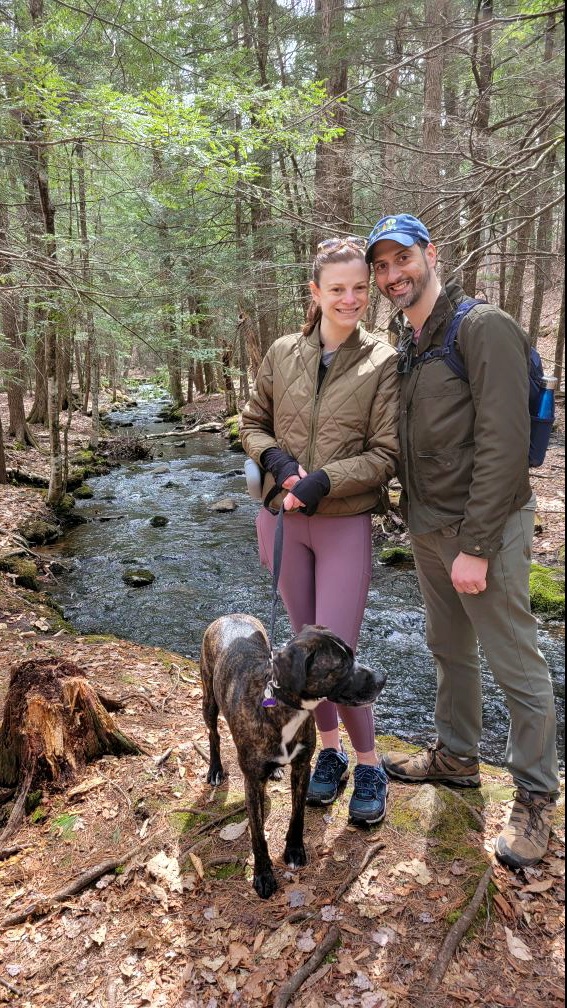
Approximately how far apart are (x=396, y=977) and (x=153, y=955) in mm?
951

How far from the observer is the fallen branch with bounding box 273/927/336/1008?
198cm

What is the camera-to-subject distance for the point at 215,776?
3158 millimetres

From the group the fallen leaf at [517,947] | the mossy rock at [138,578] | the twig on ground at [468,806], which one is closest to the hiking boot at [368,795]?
the twig on ground at [468,806]

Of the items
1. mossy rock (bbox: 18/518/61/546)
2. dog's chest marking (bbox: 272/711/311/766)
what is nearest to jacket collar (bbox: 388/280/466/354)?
dog's chest marking (bbox: 272/711/311/766)

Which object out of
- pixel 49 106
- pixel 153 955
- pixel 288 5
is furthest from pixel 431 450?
pixel 288 5

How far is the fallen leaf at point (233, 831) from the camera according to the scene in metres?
2.77

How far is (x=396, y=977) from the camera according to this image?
2016mm

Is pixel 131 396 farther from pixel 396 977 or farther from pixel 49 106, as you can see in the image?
pixel 396 977

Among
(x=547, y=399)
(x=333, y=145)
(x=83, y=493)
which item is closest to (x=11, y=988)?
(x=547, y=399)

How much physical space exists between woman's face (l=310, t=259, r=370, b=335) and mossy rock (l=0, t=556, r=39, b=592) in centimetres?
606

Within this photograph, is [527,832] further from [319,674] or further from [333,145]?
[333,145]

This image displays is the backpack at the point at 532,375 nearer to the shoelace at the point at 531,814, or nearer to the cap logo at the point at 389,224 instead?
the cap logo at the point at 389,224

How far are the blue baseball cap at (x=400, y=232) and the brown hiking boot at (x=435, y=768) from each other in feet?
8.47

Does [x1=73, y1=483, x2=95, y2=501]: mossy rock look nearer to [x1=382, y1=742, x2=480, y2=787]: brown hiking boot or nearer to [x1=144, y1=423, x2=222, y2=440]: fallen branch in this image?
[x1=144, y1=423, x2=222, y2=440]: fallen branch
